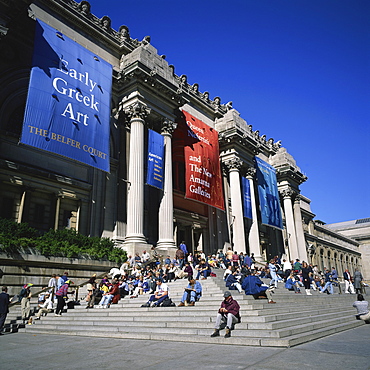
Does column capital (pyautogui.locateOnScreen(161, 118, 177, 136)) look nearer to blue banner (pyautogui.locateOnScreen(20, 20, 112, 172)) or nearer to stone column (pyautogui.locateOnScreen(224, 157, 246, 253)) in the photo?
blue banner (pyautogui.locateOnScreen(20, 20, 112, 172))

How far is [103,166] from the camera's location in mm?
19625

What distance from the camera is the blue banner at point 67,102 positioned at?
17.0 meters

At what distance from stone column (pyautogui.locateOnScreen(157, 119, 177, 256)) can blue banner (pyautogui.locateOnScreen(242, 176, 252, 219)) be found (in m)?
10.9

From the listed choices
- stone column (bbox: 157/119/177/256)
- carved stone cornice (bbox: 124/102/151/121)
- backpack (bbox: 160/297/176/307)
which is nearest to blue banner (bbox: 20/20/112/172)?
carved stone cornice (bbox: 124/102/151/121)

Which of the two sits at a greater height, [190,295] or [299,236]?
[299,236]

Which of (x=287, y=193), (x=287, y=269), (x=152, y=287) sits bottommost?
(x=152, y=287)

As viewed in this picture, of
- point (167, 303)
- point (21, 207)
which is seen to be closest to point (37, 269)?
point (21, 207)

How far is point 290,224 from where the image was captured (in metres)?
40.4

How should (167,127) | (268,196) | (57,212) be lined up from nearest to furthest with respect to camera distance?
(57,212)
(167,127)
(268,196)

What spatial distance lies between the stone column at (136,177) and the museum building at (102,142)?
7 centimetres

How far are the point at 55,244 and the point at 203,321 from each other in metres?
9.28

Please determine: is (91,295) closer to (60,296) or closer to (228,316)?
(60,296)

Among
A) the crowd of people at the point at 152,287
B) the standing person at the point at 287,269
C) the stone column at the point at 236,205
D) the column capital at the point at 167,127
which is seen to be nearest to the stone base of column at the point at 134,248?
the crowd of people at the point at 152,287

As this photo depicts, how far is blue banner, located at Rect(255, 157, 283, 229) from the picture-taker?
111 ft
